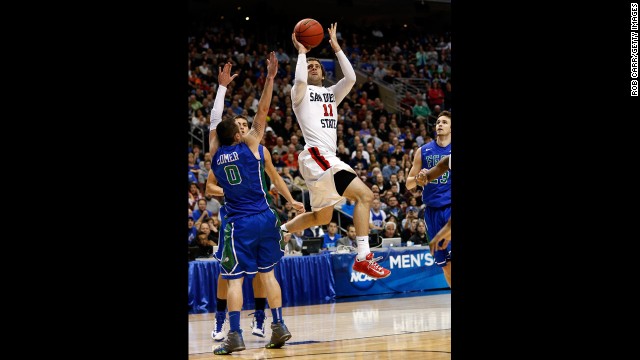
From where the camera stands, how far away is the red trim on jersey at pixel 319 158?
704cm

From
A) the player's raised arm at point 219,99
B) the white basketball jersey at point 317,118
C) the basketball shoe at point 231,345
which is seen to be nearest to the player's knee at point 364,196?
the white basketball jersey at point 317,118

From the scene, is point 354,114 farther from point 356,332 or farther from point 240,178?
point 240,178

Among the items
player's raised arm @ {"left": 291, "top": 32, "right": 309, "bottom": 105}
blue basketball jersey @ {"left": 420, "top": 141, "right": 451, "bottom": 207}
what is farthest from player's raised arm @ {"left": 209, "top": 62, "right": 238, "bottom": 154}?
blue basketball jersey @ {"left": 420, "top": 141, "right": 451, "bottom": 207}

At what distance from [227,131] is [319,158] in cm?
85

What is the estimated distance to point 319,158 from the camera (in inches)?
279

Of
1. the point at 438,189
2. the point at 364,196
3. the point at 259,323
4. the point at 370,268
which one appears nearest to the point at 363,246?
the point at 370,268

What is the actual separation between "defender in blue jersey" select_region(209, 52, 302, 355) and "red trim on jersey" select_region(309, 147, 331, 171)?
509 millimetres

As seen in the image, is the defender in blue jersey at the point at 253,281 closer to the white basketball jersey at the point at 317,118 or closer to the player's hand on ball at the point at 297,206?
the player's hand on ball at the point at 297,206

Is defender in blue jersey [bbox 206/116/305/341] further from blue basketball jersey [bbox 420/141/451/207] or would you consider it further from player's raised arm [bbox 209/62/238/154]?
blue basketball jersey [bbox 420/141/451/207]

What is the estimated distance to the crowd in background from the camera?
1398 cm

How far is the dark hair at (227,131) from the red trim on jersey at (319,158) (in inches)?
27.6
